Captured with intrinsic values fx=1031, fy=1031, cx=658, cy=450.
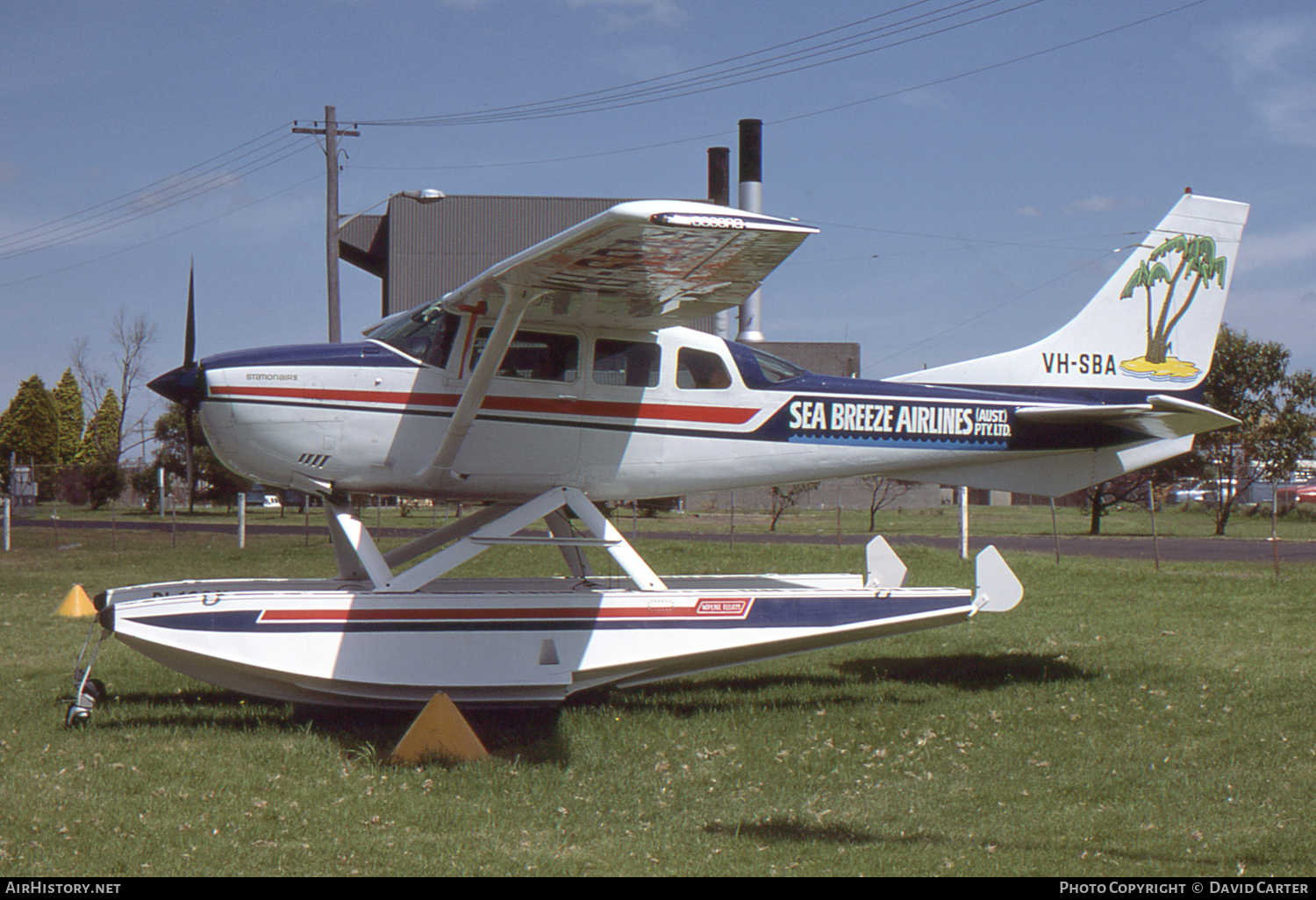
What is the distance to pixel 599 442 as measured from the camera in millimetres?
8570

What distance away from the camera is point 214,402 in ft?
26.2

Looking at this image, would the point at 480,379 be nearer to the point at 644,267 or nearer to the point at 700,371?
the point at 644,267

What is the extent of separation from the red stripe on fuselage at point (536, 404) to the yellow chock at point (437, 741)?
258 centimetres

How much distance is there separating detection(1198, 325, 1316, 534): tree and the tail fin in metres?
28.3

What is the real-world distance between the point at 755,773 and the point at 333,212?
18743mm

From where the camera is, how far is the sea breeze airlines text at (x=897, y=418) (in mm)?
9125

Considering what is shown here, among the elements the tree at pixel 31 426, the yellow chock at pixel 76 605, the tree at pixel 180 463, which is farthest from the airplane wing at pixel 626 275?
the tree at pixel 31 426

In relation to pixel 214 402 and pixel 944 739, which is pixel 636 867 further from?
pixel 214 402

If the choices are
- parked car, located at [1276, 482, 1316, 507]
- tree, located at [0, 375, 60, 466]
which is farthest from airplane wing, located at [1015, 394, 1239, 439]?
tree, located at [0, 375, 60, 466]

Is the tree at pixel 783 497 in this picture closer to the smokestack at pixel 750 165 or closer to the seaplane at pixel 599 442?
the smokestack at pixel 750 165

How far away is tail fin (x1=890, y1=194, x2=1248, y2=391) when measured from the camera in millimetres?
9906

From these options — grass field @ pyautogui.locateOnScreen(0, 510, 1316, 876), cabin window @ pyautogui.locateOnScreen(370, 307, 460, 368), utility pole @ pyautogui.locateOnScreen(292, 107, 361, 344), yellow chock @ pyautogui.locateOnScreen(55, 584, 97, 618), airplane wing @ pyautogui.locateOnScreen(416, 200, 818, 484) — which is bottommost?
grass field @ pyautogui.locateOnScreen(0, 510, 1316, 876)

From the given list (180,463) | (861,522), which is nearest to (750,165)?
(861,522)
